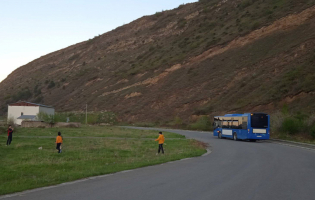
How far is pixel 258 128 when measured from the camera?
107ft

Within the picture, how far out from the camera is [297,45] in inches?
2309

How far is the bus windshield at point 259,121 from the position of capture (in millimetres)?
32438

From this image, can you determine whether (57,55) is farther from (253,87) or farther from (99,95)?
(253,87)

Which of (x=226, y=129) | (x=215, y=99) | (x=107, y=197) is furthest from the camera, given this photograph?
(x=215, y=99)

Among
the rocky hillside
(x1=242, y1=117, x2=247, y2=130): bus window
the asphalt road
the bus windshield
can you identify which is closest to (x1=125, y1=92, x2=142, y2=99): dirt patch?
the rocky hillside

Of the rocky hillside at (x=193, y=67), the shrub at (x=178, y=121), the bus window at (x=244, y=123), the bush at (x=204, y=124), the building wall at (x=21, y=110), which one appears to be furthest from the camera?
the building wall at (x=21, y=110)

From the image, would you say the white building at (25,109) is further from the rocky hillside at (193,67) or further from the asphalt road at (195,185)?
the asphalt road at (195,185)

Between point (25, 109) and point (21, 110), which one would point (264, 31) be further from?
point (21, 110)

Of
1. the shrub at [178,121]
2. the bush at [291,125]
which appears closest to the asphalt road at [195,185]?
the bush at [291,125]

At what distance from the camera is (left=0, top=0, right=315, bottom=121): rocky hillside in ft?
182

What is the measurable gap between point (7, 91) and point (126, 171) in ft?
358

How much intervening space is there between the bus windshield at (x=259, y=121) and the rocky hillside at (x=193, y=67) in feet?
43.2

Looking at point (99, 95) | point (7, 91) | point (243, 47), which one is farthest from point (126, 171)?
point (7, 91)

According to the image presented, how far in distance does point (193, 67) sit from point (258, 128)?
42.9 m
